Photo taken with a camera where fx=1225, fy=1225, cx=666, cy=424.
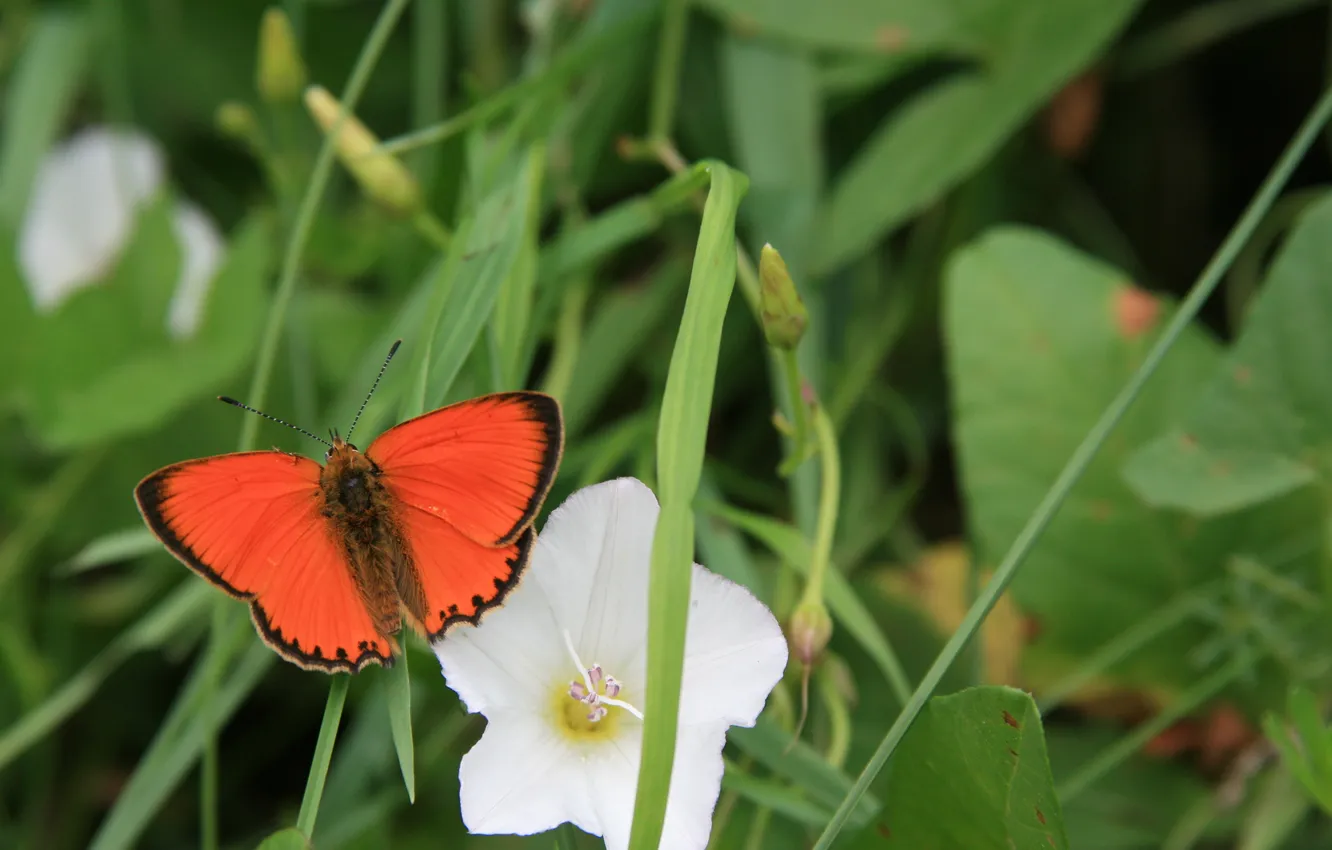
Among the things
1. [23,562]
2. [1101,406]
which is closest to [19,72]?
[23,562]

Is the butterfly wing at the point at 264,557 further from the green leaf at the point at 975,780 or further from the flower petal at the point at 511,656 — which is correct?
the green leaf at the point at 975,780

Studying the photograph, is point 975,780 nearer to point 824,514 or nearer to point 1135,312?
point 824,514

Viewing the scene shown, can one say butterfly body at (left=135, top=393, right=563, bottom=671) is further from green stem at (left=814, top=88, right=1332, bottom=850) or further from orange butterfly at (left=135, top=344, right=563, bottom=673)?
green stem at (left=814, top=88, right=1332, bottom=850)

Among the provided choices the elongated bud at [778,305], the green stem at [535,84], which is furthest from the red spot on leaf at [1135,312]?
the green stem at [535,84]

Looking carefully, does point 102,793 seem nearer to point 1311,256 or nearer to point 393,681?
point 393,681

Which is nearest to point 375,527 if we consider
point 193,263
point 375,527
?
point 375,527

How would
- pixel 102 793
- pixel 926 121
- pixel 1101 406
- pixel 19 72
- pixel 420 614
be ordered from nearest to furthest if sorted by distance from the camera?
pixel 420 614, pixel 1101 406, pixel 926 121, pixel 102 793, pixel 19 72
